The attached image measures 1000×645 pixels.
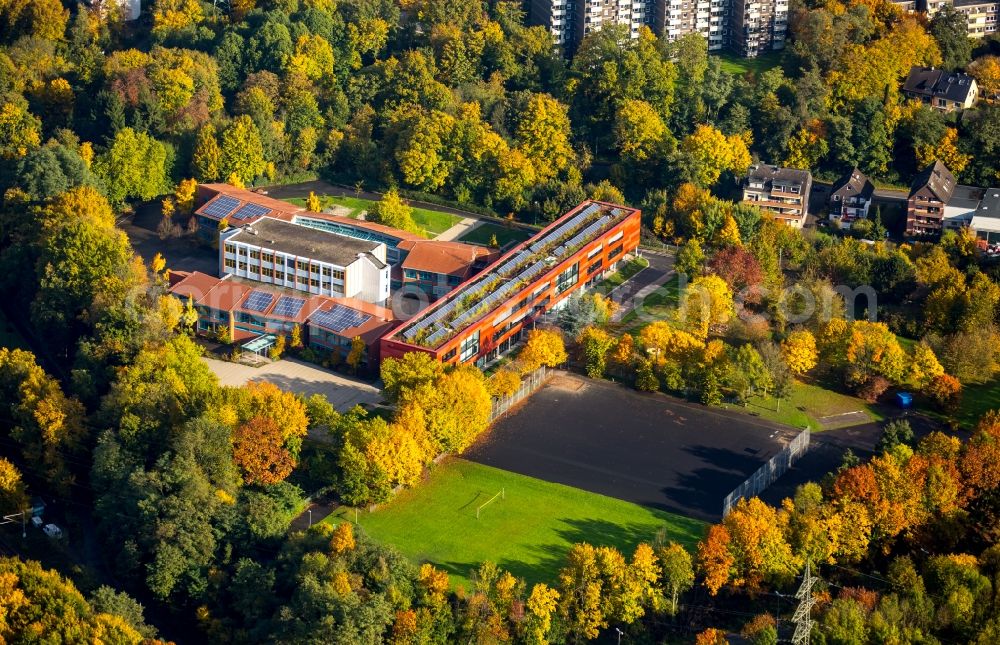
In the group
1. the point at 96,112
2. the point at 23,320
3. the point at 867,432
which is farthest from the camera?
the point at 96,112

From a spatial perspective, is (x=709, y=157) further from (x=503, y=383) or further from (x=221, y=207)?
(x=221, y=207)

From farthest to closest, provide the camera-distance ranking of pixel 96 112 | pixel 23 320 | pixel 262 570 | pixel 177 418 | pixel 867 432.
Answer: pixel 96 112 < pixel 23 320 < pixel 867 432 < pixel 177 418 < pixel 262 570

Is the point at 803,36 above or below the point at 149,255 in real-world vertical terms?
above

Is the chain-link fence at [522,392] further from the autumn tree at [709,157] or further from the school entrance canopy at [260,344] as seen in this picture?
the autumn tree at [709,157]

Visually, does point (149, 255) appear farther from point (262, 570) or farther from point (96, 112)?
point (262, 570)

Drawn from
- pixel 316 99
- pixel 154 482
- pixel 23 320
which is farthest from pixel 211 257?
pixel 154 482

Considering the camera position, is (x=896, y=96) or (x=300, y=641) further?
(x=896, y=96)

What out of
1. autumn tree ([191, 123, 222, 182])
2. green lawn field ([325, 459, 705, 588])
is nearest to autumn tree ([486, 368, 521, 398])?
green lawn field ([325, 459, 705, 588])
